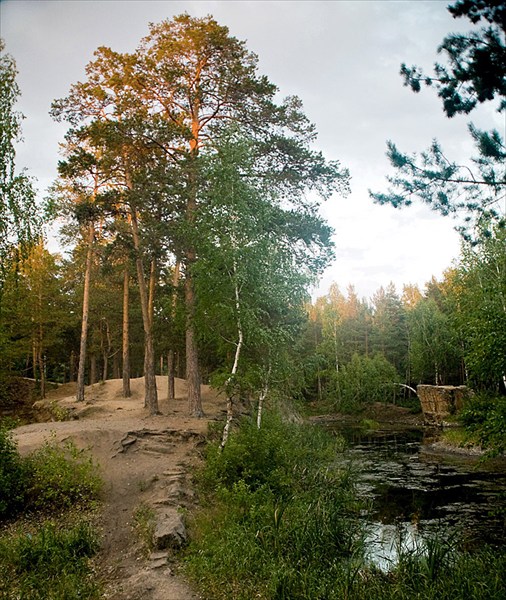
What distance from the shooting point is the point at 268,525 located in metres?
8.30

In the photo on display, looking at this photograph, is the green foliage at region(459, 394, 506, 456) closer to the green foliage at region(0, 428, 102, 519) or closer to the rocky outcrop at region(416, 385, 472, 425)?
the green foliage at region(0, 428, 102, 519)

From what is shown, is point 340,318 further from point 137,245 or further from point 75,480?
point 75,480

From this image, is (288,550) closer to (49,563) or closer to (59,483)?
(49,563)

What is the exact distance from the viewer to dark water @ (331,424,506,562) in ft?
32.8

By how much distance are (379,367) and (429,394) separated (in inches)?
472

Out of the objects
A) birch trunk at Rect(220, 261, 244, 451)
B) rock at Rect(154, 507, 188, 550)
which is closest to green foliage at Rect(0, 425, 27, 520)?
rock at Rect(154, 507, 188, 550)

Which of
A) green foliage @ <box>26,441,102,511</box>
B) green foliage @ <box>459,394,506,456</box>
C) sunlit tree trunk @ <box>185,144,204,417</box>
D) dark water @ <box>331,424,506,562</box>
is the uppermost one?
sunlit tree trunk @ <box>185,144,204,417</box>

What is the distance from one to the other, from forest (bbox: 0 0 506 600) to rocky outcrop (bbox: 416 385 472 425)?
9.67 m

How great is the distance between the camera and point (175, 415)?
1781 centimetres

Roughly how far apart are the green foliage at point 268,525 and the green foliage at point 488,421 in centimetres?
345

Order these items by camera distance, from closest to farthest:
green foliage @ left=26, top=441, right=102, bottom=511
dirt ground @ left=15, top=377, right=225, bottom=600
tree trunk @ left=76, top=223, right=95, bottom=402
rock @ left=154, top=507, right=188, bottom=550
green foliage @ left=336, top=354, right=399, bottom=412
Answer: dirt ground @ left=15, top=377, right=225, bottom=600 → rock @ left=154, top=507, right=188, bottom=550 → green foliage @ left=26, top=441, right=102, bottom=511 → tree trunk @ left=76, top=223, right=95, bottom=402 → green foliage @ left=336, top=354, right=399, bottom=412

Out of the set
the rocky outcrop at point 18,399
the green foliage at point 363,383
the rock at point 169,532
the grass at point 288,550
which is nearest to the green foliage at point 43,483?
the rock at point 169,532

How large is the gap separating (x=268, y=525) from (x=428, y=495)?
25.6 ft

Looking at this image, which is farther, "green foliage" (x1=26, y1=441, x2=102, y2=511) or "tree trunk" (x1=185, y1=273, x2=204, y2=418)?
"tree trunk" (x1=185, y1=273, x2=204, y2=418)
